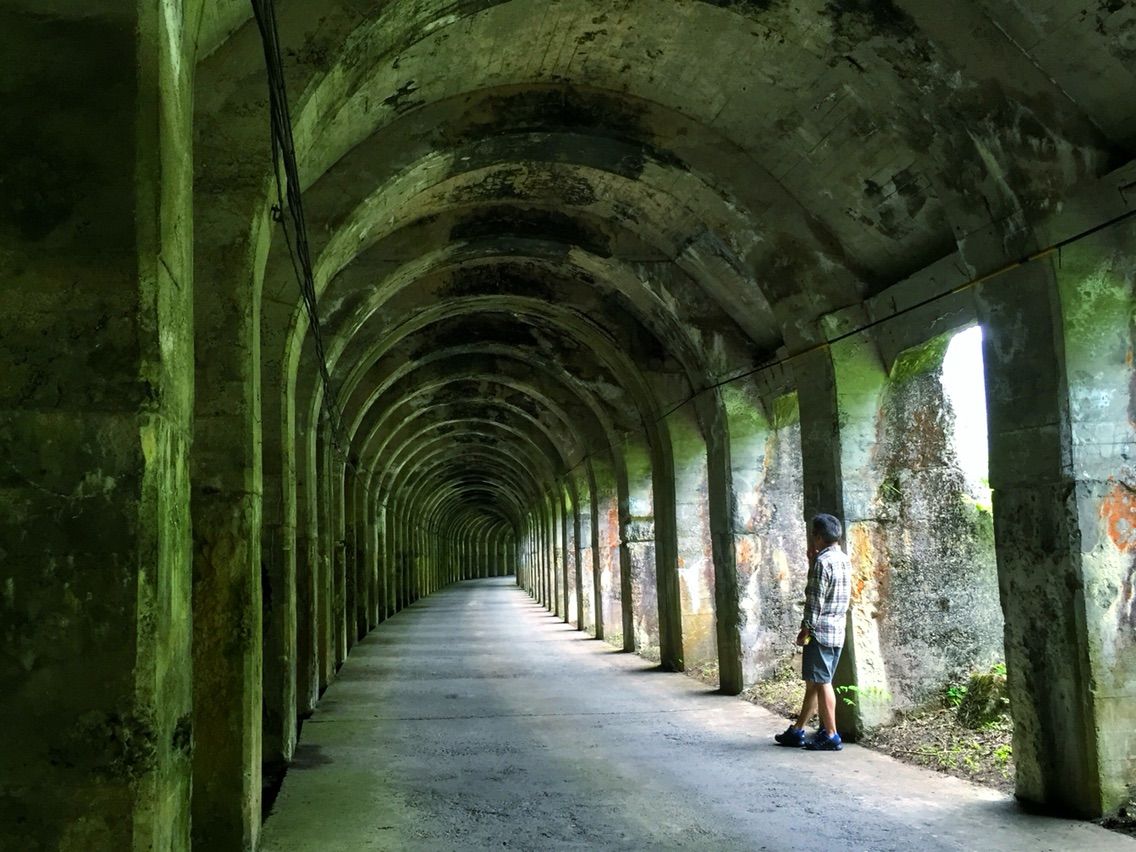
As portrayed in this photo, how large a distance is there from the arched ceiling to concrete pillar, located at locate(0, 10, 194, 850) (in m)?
2.11

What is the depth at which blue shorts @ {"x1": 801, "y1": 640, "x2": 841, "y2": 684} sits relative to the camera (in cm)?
750

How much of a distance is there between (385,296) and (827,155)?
5.42 metres

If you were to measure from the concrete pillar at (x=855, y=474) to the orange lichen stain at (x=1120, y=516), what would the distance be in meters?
2.80

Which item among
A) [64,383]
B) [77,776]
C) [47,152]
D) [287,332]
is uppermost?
[287,332]

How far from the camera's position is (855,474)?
8391 millimetres

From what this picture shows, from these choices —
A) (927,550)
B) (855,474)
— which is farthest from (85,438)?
(927,550)

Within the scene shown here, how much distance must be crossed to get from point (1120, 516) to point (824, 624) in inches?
94.4

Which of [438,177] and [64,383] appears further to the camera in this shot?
[438,177]

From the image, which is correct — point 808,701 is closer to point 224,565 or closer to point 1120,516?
point 1120,516

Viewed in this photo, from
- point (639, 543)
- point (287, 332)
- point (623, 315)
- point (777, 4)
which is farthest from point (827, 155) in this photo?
point (639, 543)

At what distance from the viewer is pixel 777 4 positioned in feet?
21.2

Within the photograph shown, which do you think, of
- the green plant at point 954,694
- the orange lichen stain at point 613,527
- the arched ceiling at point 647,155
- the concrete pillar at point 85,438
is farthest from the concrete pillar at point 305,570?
the orange lichen stain at point 613,527

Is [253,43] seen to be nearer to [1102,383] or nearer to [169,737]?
[169,737]

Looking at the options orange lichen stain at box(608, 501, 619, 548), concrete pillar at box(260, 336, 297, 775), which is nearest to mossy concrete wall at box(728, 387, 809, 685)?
concrete pillar at box(260, 336, 297, 775)
